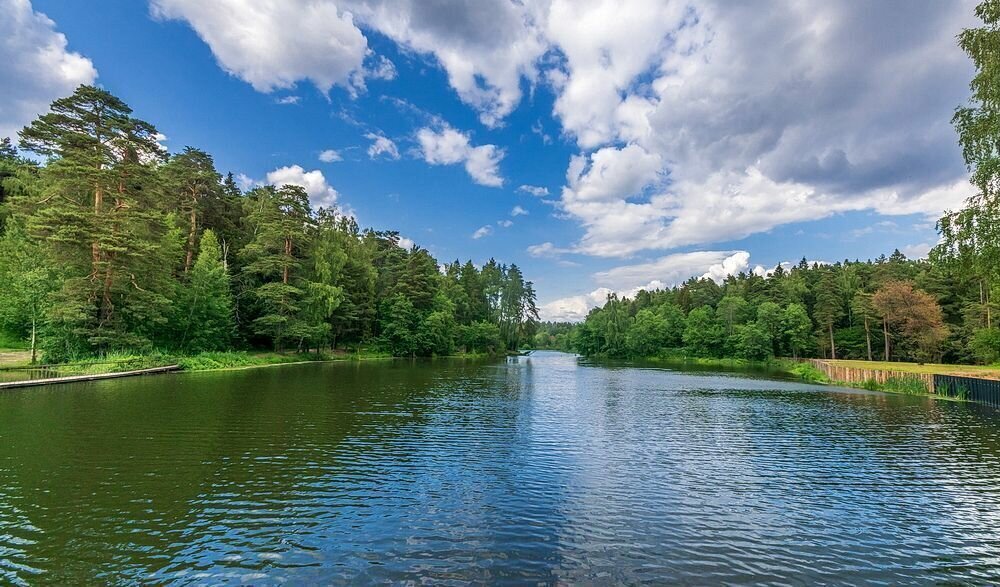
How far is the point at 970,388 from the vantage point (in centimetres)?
3500

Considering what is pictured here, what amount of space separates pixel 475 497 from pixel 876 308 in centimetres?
9102

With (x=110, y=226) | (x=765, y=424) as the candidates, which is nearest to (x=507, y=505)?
(x=765, y=424)

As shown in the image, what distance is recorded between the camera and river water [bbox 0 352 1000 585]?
28.2 ft

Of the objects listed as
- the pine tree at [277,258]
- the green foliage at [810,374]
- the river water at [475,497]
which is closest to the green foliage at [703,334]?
the green foliage at [810,374]

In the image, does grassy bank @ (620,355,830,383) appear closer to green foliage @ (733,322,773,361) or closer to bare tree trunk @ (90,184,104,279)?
green foliage @ (733,322,773,361)

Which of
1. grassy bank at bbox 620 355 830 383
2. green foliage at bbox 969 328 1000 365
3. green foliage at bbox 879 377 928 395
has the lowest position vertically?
grassy bank at bbox 620 355 830 383

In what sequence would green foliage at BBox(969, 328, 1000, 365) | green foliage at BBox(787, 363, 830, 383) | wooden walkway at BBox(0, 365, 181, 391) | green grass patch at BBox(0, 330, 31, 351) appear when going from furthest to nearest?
green foliage at BBox(787, 363, 830, 383) < green foliage at BBox(969, 328, 1000, 365) < green grass patch at BBox(0, 330, 31, 351) < wooden walkway at BBox(0, 365, 181, 391)

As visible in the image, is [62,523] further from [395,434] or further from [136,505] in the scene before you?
A: [395,434]

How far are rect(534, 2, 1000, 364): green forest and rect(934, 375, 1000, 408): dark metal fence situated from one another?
23.1ft

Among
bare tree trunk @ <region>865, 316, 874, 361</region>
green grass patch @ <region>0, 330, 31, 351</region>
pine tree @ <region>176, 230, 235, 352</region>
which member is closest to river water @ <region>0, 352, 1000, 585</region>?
pine tree @ <region>176, 230, 235, 352</region>

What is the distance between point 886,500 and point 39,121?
6810cm

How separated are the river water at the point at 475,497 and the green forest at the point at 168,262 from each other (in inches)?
780

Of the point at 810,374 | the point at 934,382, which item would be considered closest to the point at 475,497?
the point at 934,382

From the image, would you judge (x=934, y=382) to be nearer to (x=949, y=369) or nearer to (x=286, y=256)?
(x=949, y=369)
